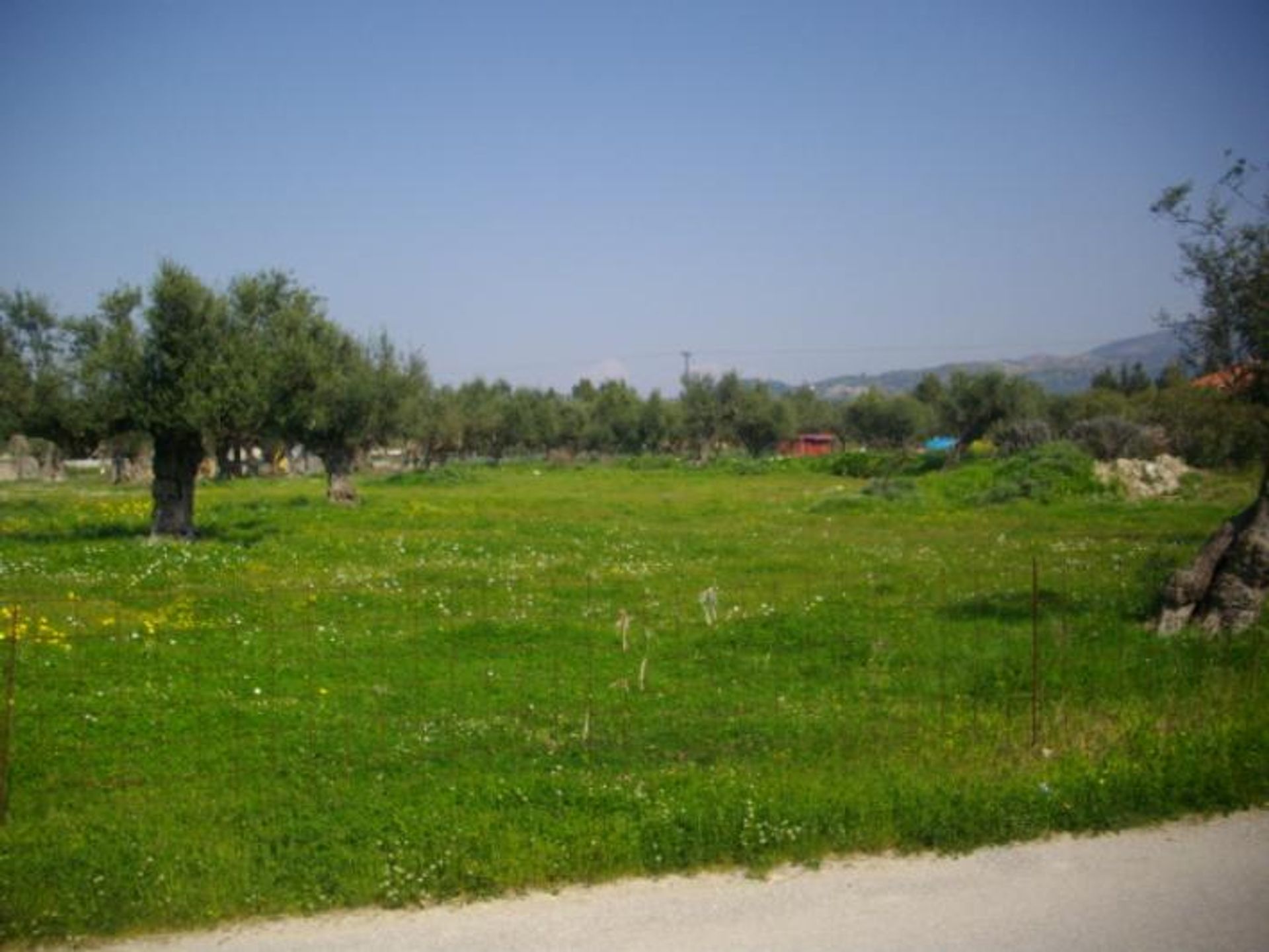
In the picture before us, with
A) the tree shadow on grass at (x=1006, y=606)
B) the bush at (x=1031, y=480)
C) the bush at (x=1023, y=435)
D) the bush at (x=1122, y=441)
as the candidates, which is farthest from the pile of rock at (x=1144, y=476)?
the tree shadow on grass at (x=1006, y=606)

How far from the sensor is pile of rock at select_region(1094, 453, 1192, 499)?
42219 mm

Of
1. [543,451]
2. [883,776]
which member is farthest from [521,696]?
[543,451]

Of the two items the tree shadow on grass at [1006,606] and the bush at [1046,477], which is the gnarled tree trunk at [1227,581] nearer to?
the tree shadow on grass at [1006,606]

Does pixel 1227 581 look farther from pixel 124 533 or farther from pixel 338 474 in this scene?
pixel 338 474

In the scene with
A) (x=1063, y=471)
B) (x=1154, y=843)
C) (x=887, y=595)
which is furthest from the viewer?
(x=1063, y=471)

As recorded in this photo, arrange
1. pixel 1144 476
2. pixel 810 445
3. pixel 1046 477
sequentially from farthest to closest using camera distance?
Answer: pixel 810 445, pixel 1144 476, pixel 1046 477

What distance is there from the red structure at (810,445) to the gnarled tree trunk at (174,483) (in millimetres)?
103573

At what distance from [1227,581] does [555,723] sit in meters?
9.20

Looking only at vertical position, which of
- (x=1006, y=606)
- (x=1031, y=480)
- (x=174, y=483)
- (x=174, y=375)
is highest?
(x=174, y=375)

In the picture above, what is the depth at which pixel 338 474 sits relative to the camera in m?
44.4

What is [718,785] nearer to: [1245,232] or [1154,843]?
[1154,843]

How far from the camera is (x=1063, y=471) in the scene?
43.6 m

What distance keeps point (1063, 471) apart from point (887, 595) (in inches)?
1178

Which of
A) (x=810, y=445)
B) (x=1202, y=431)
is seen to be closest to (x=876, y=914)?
(x=1202, y=431)
